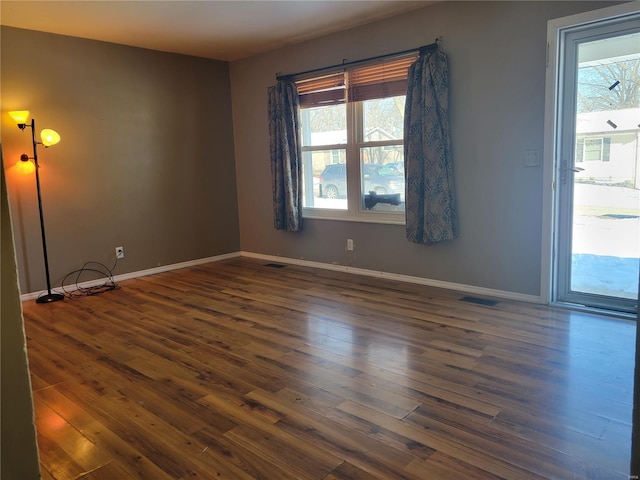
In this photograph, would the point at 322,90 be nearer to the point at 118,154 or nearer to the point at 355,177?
the point at 355,177

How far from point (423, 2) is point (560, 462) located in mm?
3549

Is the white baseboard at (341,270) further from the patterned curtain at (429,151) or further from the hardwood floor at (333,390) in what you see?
the patterned curtain at (429,151)

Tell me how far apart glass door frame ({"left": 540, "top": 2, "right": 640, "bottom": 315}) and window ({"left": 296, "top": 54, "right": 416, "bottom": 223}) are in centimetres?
123

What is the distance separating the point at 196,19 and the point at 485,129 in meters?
2.63

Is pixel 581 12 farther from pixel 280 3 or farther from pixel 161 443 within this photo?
pixel 161 443

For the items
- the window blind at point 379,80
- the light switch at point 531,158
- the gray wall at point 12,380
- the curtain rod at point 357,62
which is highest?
the curtain rod at point 357,62

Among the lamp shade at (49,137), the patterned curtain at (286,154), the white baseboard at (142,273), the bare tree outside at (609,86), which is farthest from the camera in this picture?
the patterned curtain at (286,154)

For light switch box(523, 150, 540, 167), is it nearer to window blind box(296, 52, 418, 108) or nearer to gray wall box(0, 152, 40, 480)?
window blind box(296, 52, 418, 108)

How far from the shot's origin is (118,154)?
4949 mm

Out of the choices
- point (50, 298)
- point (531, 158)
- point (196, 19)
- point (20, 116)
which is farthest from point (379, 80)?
point (50, 298)

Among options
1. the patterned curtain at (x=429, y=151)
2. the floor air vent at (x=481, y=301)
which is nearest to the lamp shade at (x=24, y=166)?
the patterned curtain at (x=429, y=151)

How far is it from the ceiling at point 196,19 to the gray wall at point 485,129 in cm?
27

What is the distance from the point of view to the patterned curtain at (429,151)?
3.98 metres

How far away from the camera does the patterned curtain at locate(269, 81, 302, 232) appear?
514 centimetres
